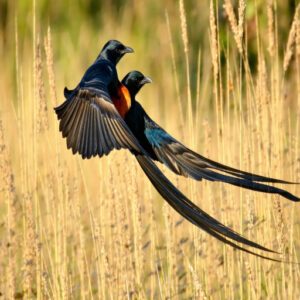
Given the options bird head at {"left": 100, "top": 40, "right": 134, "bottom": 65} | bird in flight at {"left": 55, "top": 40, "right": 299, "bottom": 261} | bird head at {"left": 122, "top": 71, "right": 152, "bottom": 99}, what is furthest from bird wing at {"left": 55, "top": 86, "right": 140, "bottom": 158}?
bird head at {"left": 100, "top": 40, "right": 134, "bottom": 65}

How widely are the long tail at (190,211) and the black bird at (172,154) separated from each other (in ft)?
0.51

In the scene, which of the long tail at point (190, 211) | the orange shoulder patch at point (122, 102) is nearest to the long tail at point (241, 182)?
the long tail at point (190, 211)

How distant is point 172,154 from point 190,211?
554mm

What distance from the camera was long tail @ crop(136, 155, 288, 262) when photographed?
275 cm

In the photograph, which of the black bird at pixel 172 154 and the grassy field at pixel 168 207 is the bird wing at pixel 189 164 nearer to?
the black bird at pixel 172 154

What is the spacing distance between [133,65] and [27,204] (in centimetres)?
542

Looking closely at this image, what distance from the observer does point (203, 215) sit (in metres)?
2.90

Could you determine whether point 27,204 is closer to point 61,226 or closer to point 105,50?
point 61,226

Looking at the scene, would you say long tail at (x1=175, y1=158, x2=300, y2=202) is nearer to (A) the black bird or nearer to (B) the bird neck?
(A) the black bird

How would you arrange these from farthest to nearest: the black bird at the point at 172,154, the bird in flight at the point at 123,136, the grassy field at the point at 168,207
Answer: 1. the grassy field at the point at 168,207
2. the black bird at the point at 172,154
3. the bird in flight at the point at 123,136

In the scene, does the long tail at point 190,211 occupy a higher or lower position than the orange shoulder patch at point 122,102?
lower

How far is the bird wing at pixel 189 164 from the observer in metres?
3.07

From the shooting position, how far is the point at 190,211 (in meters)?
2.97

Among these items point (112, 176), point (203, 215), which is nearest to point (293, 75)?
point (112, 176)
